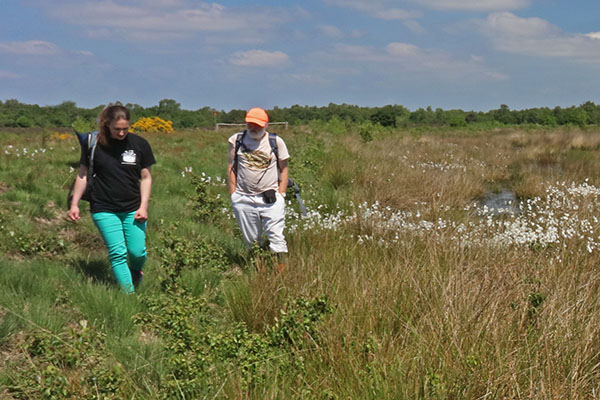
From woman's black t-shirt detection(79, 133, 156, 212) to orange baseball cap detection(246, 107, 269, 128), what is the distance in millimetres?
1118

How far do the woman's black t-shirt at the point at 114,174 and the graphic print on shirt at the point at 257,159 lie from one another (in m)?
1.12

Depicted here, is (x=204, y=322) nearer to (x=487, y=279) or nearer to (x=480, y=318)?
(x=480, y=318)

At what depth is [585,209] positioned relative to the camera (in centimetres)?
829

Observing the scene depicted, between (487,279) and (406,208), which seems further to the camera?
(406,208)

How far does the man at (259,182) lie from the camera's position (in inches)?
208

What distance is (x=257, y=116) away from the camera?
5.05 metres

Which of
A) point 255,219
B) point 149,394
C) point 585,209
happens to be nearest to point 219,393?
point 149,394

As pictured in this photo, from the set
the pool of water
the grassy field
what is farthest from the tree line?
the grassy field

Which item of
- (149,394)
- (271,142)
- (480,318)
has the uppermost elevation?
(271,142)

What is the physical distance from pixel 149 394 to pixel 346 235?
3.84 meters

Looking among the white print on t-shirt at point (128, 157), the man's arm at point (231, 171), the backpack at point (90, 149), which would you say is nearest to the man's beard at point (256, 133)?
the man's arm at point (231, 171)

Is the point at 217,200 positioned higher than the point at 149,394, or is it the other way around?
the point at 217,200

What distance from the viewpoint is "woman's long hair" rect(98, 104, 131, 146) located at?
175 inches

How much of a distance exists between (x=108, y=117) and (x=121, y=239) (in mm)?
1107
